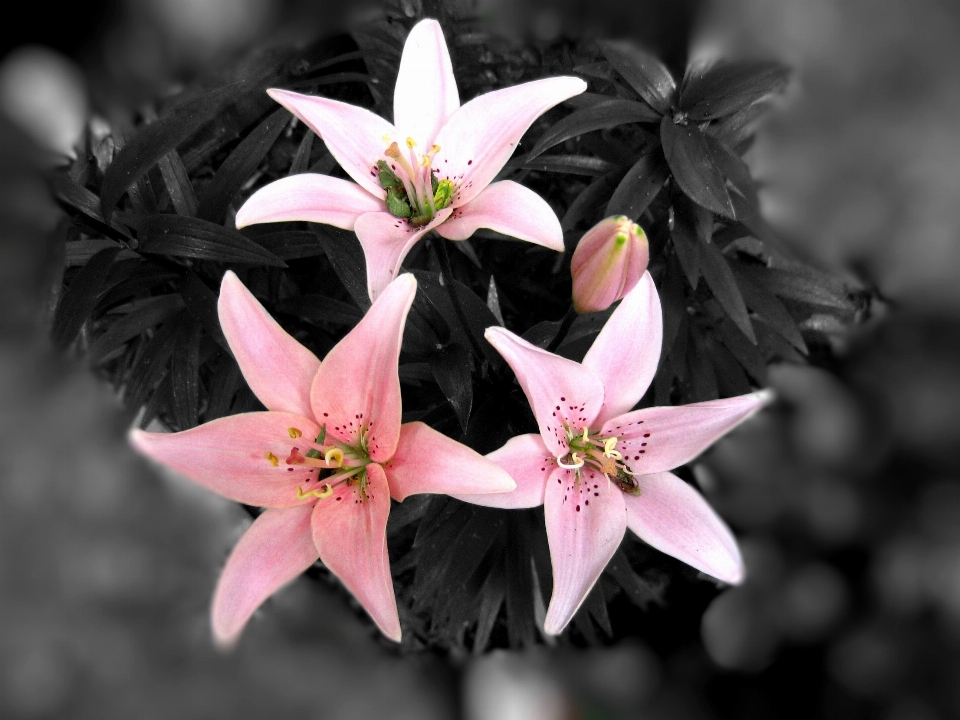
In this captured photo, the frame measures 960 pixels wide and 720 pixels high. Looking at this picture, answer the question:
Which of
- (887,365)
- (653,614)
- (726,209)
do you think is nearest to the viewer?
(726,209)

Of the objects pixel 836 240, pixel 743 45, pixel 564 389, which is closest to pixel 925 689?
pixel 836 240

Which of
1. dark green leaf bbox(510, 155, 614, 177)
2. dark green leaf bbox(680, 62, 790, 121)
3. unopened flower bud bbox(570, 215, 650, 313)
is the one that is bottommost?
dark green leaf bbox(510, 155, 614, 177)

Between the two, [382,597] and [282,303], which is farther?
[282,303]

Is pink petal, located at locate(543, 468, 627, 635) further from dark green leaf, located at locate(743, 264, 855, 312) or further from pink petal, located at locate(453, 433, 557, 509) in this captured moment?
dark green leaf, located at locate(743, 264, 855, 312)

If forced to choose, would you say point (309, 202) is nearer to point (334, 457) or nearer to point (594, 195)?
point (334, 457)

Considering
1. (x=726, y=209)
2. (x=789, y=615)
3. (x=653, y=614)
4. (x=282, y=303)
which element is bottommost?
(x=653, y=614)

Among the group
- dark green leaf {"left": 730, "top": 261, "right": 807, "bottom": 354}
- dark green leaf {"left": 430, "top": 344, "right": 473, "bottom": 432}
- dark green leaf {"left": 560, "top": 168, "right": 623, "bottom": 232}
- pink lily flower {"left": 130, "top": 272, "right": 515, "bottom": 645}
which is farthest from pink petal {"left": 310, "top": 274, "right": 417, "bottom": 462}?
dark green leaf {"left": 730, "top": 261, "right": 807, "bottom": 354}

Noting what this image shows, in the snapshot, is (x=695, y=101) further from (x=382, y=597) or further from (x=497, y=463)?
(x=382, y=597)
